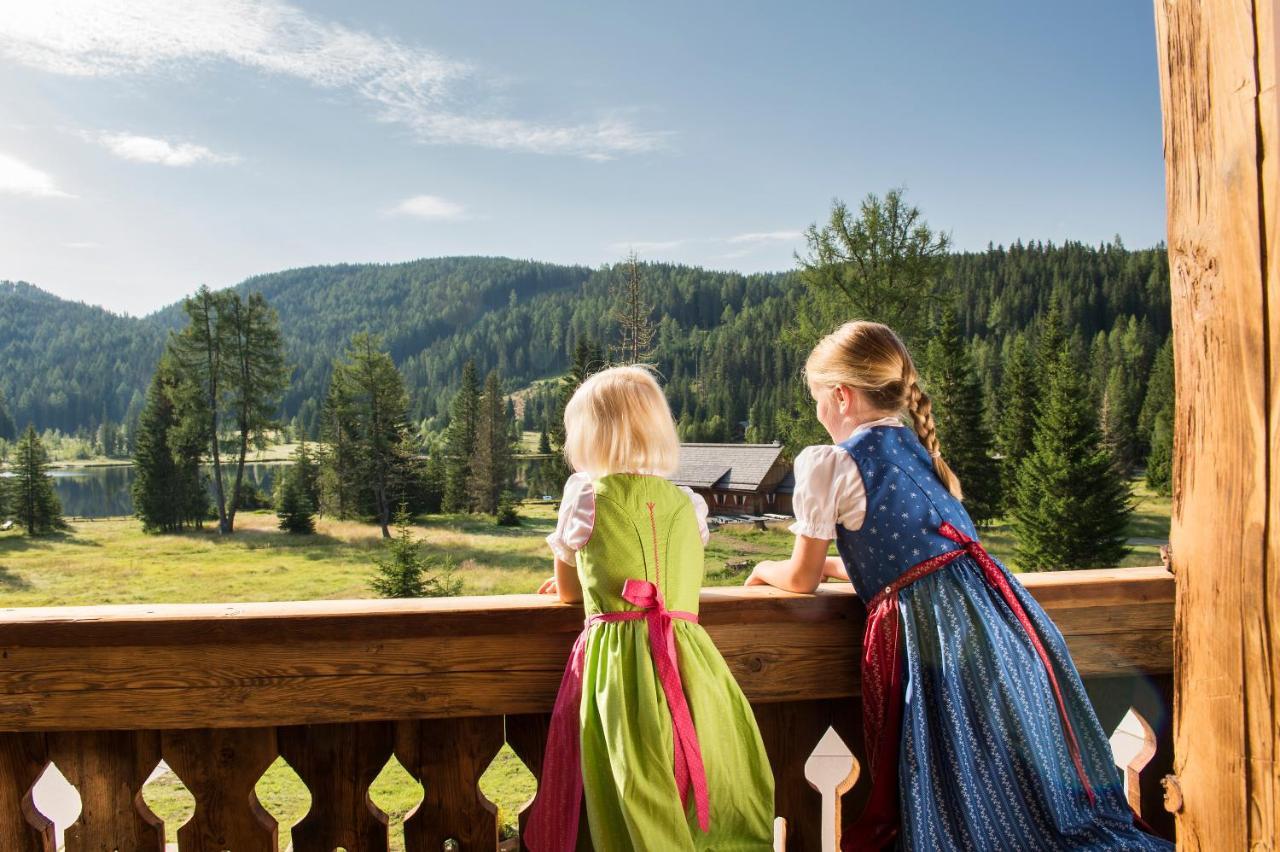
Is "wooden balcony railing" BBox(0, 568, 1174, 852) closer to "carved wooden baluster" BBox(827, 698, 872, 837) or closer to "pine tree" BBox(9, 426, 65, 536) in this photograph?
"carved wooden baluster" BBox(827, 698, 872, 837)

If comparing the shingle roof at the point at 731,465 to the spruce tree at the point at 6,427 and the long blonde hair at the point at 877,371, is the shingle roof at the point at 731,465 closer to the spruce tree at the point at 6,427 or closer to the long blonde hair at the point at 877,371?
the long blonde hair at the point at 877,371

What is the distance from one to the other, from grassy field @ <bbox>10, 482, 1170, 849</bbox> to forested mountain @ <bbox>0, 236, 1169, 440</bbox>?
5.36 meters

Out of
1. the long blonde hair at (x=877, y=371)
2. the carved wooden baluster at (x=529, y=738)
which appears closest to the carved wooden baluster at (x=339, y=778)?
the carved wooden baluster at (x=529, y=738)

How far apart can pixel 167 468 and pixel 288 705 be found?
30945 millimetres

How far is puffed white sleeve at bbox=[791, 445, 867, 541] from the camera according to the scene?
1.07 meters

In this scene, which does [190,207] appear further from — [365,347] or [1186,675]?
[1186,675]

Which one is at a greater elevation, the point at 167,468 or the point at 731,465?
the point at 167,468

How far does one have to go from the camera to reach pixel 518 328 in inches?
2062

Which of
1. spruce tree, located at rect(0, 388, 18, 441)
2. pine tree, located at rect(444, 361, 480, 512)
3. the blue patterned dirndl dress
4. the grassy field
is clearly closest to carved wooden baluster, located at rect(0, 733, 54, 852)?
the blue patterned dirndl dress

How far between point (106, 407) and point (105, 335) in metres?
5.32

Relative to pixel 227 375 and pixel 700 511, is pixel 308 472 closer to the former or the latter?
pixel 227 375

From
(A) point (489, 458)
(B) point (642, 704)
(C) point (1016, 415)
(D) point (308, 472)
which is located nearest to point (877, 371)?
(B) point (642, 704)

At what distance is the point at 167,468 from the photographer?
90.6 ft

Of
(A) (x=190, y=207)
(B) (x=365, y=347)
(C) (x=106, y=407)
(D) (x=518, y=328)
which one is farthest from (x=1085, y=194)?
(A) (x=190, y=207)
